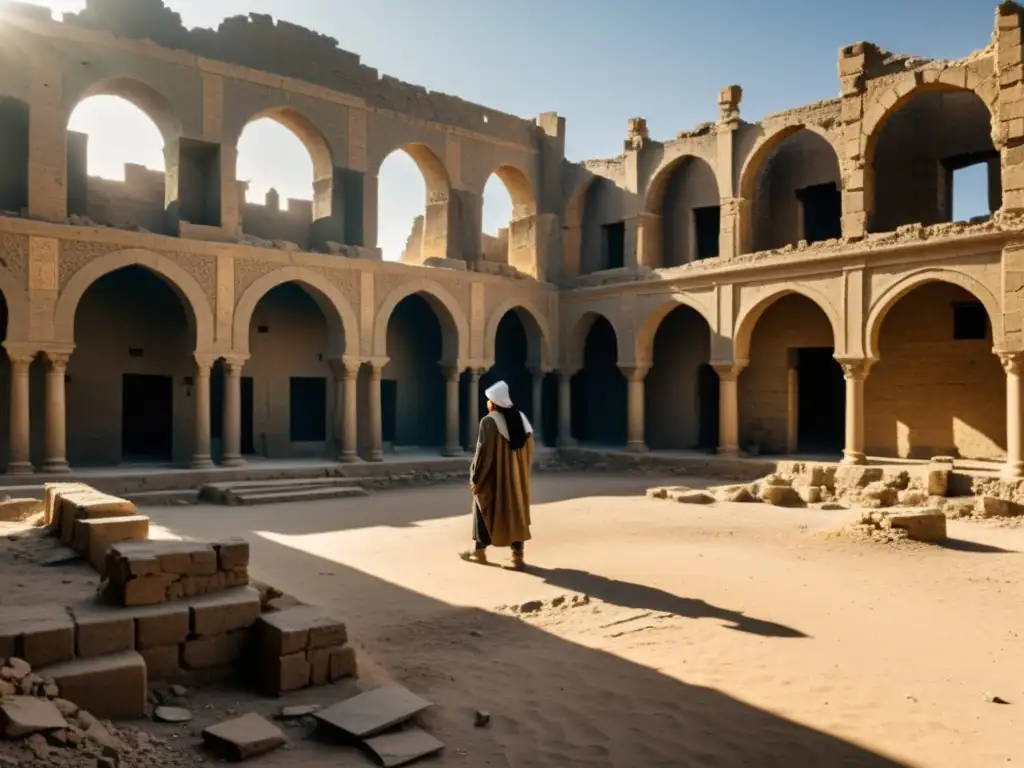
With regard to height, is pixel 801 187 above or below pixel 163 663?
above

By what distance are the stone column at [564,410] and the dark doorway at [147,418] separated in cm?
934

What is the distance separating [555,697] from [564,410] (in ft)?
53.8

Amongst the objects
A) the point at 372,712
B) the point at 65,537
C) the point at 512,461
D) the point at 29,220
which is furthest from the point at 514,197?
the point at 372,712

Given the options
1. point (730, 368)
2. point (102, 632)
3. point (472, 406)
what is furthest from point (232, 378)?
point (102, 632)

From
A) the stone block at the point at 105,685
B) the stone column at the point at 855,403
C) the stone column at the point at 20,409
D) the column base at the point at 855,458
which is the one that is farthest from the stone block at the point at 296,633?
the stone column at the point at 855,403

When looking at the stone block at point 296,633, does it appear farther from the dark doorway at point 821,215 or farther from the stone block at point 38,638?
the dark doorway at point 821,215

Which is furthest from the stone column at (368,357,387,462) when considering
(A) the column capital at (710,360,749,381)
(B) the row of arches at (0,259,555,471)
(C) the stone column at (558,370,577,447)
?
(A) the column capital at (710,360,749,381)

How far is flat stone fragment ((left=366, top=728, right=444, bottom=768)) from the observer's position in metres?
4.31

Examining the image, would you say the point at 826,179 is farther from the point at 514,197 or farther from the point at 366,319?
the point at 366,319

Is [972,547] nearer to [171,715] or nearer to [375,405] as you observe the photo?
[171,715]

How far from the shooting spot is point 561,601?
7.46 meters

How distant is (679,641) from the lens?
20.9 ft

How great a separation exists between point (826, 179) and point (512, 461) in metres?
13.2

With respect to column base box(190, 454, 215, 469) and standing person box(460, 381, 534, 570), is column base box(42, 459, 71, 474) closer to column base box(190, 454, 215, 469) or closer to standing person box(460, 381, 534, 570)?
column base box(190, 454, 215, 469)
